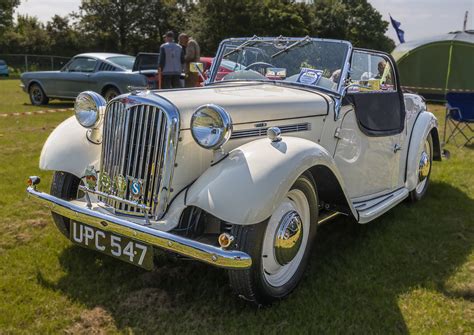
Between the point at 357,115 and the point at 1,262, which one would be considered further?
the point at 357,115

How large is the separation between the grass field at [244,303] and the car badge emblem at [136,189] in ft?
2.06

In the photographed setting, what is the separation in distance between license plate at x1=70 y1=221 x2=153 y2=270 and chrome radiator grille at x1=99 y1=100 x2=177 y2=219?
0.19m

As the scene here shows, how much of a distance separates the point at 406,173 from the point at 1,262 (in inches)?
142

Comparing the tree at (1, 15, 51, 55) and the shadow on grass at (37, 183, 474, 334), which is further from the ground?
the tree at (1, 15, 51, 55)

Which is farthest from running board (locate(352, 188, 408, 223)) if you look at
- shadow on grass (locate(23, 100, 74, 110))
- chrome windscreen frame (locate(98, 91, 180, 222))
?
shadow on grass (locate(23, 100, 74, 110))

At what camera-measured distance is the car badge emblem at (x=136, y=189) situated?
2828mm

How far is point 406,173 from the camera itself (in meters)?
4.57

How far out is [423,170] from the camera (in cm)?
501

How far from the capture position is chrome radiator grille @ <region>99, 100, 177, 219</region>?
274 centimetres

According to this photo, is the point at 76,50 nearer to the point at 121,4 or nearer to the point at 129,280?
the point at 121,4

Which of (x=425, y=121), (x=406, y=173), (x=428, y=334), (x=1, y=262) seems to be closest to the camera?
(x=428, y=334)

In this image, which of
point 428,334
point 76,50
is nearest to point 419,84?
point 428,334

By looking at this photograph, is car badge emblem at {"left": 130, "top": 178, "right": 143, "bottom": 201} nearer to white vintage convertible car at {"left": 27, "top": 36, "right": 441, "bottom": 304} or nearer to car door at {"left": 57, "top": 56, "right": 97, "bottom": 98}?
white vintage convertible car at {"left": 27, "top": 36, "right": 441, "bottom": 304}

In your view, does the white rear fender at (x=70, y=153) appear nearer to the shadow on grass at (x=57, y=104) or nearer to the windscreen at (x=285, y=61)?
the windscreen at (x=285, y=61)
